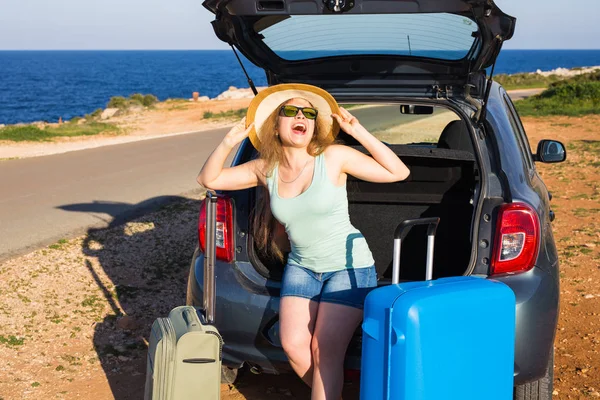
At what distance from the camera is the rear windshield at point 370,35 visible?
3.96m

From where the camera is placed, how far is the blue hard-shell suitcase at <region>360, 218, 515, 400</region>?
115 inches

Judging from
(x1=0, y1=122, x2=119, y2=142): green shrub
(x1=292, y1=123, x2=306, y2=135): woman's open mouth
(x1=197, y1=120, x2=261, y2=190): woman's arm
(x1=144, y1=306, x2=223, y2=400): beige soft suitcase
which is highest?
(x1=292, y1=123, x2=306, y2=135): woman's open mouth

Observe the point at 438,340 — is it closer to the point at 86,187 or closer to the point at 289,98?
the point at 289,98

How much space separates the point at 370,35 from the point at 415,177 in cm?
102

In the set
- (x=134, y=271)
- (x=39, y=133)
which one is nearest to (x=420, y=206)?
(x=134, y=271)

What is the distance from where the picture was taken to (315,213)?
11.8 ft

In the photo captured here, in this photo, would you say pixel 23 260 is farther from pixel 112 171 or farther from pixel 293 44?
pixel 112 171

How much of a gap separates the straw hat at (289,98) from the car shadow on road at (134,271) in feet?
5.29

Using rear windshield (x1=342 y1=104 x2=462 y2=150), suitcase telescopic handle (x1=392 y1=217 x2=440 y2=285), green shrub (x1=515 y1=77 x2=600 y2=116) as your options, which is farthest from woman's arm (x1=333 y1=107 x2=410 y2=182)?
green shrub (x1=515 y1=77 x2=600 y2=116)

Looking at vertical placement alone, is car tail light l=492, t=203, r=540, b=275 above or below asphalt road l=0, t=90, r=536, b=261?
above

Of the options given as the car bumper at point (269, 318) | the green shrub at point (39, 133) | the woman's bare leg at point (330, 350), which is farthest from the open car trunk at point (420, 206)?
the green shrub at point (39, 133)

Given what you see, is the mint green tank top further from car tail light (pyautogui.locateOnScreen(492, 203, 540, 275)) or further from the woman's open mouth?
car tail light (pyautogui.locateOnScreen(492, 203, 540, 275))

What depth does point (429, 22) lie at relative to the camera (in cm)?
398

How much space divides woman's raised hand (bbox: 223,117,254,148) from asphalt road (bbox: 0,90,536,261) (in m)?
4.20
